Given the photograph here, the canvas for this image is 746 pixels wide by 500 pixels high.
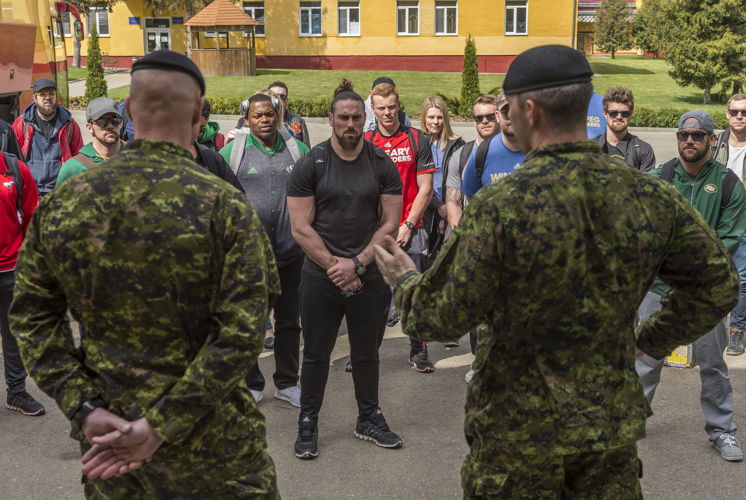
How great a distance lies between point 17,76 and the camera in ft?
33.5

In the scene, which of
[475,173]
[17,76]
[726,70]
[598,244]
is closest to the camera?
[598,244]

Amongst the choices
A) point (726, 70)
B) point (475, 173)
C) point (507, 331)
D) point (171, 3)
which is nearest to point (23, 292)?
point (507, 331)

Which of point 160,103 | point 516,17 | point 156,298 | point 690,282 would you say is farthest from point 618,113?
point 516,17

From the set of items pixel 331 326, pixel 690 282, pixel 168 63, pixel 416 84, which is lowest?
pixel 331 326

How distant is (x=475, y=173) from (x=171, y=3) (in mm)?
44186

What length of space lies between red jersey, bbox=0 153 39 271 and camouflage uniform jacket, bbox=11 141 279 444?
3251 millimetres

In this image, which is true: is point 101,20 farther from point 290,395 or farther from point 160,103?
point 160,103

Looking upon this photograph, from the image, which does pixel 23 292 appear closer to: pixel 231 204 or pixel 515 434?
pixel 231 204

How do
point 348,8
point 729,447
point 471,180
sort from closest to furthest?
1. point 729,447
2. point 471,180
3. point 348,8

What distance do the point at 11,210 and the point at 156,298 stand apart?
364 centimetres

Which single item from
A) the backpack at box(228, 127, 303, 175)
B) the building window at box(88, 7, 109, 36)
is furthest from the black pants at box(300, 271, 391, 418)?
the building window at box(88, 7, 109, 36)

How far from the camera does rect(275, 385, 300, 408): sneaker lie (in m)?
6.07

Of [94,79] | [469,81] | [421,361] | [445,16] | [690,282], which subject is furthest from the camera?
[445,16]

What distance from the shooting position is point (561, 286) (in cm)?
256
